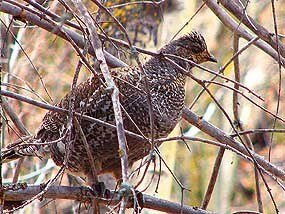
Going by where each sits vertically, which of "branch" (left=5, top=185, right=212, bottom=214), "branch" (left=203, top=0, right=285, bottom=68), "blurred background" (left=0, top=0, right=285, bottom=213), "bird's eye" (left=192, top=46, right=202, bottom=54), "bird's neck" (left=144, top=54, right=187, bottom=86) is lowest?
"branch" (left=5, top=185, right=212, bottom=214)

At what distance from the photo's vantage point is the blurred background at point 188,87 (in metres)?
6.55

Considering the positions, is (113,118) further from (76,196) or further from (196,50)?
(196,50)

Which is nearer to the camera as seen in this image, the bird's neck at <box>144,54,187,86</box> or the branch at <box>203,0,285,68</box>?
the branch at <box>203,0,285,68</box>

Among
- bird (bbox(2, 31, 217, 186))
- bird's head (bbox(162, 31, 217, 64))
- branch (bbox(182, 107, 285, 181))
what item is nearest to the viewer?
branch (bbox(182, 107, 285, 181))

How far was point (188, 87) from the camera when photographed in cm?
1116

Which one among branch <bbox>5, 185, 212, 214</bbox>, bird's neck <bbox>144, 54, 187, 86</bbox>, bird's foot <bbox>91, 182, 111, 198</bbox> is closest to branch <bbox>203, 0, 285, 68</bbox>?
bird's neck <bbox>144, 54, 187, 86</bbox>

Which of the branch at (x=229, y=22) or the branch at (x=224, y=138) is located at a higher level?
the branch at (x=229, y=22)

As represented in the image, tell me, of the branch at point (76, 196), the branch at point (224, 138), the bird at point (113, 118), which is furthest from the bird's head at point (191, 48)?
the branch at point (76, 196)

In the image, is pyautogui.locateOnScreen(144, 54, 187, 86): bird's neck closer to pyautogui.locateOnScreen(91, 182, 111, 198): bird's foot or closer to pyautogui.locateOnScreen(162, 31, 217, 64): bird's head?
pyautogui.locateOnScreen(162, 31, 217, 64): bird's head

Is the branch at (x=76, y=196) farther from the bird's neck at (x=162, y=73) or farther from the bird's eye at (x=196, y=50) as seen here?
the bird's eye at (x=196, y=50)

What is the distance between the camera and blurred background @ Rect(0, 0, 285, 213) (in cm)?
655

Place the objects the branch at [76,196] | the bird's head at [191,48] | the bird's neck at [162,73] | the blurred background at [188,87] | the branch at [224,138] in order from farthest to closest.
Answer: the blurred background at [188,87], the bird's head at [191,48], the bird's neck at [162,73], the branch at [224,138], the branch at [76,196]

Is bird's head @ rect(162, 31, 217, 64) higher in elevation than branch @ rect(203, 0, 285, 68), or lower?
higher

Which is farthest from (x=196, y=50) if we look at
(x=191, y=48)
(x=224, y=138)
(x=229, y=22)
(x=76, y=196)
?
(x=76, y=196)
